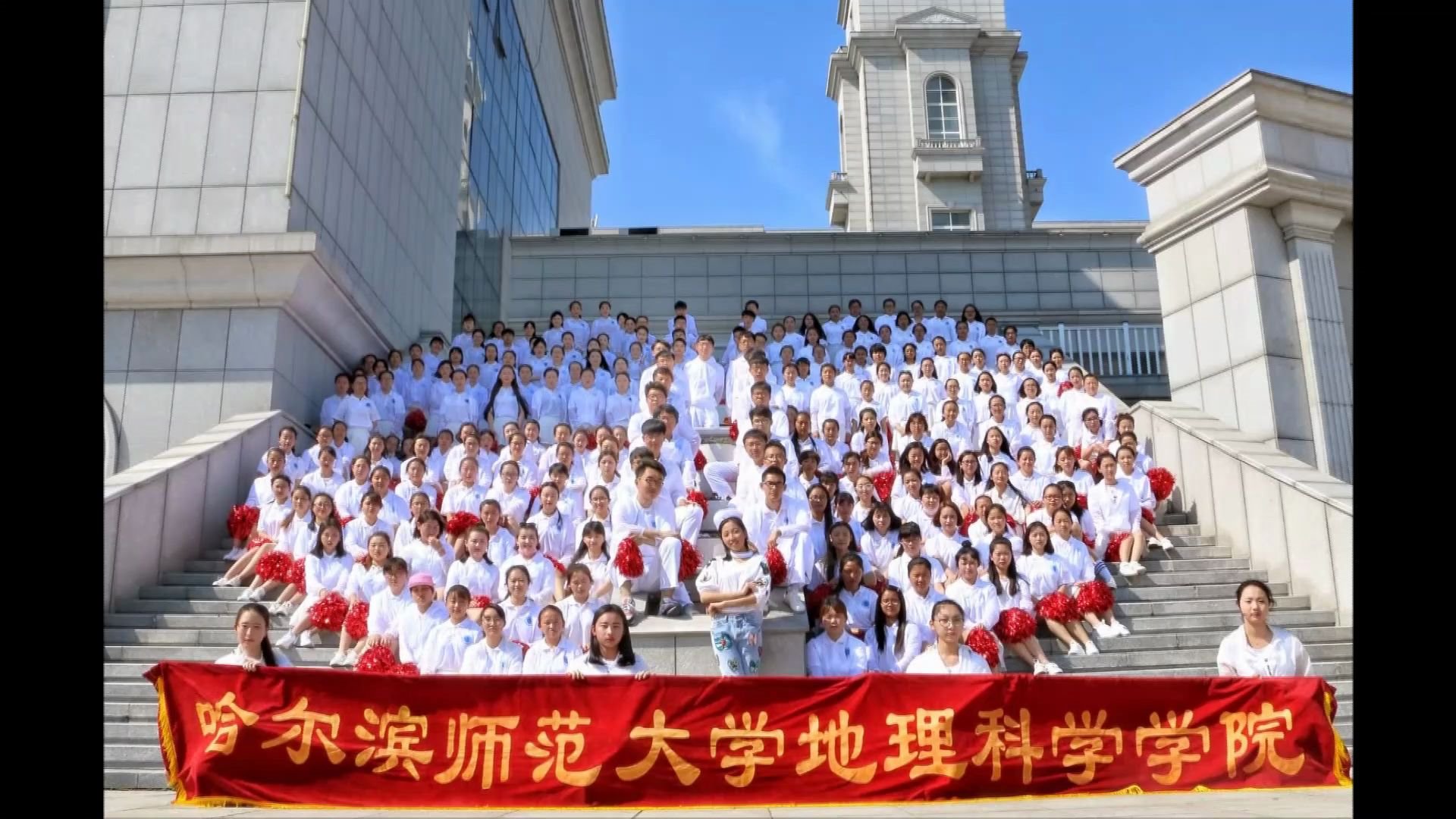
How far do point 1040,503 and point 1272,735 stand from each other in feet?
15.3

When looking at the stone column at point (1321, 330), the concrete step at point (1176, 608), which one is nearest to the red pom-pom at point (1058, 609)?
the concrete step at point (1176, 608)

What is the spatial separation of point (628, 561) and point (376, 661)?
7.50 ft

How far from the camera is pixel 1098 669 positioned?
31.4 feet

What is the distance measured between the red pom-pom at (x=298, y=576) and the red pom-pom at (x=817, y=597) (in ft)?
16.1

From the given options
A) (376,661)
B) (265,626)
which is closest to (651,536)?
(376,661)

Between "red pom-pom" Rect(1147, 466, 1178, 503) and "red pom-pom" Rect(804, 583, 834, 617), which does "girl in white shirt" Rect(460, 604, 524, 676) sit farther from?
"red pom-pom" Rect(1147, 466, 1178, 503)

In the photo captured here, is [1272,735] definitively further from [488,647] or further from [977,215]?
[977,215]

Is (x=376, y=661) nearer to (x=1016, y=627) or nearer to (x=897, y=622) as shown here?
(x=897, y=622)

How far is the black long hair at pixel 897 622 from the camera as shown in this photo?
9117 mm

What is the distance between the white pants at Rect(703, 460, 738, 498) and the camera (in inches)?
460

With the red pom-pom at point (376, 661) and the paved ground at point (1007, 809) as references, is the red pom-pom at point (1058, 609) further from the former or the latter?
the red pom-pom at point (376, 661)

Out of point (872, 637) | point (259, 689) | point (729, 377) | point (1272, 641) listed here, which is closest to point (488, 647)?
point (259, 689)

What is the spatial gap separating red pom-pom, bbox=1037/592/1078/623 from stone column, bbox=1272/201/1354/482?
215 inches

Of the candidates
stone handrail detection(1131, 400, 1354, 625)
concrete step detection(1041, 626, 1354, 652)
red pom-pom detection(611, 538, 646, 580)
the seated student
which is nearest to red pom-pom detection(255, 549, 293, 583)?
the seated student
